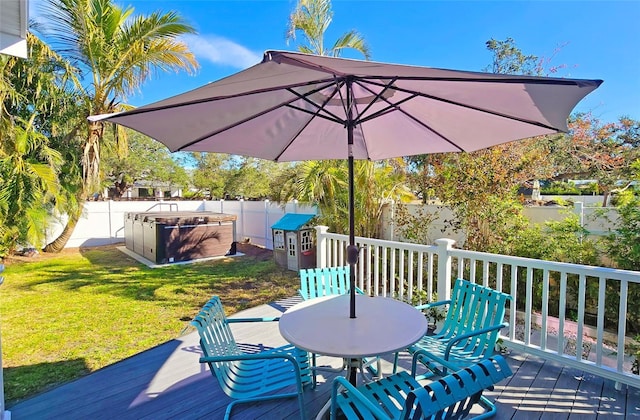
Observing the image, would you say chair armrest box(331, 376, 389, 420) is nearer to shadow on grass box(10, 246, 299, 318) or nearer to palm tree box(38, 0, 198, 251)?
shadow on grass box(10, 246, 299, 318)

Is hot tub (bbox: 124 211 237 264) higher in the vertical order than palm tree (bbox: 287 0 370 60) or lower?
lower

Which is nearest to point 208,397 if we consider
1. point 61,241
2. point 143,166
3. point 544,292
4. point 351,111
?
point 351,111

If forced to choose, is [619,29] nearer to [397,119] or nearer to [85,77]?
[397,119]

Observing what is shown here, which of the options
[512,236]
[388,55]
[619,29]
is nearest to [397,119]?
[512,236]

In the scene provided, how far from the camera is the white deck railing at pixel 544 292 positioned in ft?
8.67

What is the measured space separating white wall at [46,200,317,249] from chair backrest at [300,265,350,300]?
6.42 m

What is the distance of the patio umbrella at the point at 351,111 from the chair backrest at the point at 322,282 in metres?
1.00

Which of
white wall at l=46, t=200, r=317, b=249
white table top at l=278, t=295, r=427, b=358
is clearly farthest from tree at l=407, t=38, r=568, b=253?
white wall at l=46, t=200, r=317, b=249

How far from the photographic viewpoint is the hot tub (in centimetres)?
821

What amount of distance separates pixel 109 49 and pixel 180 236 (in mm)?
4722

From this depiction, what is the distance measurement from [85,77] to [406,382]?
10.00 meters

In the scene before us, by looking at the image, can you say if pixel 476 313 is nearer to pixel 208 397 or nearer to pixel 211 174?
pixel 208 397

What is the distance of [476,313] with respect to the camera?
8.70 feet

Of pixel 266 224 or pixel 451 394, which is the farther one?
pixel 266 224
